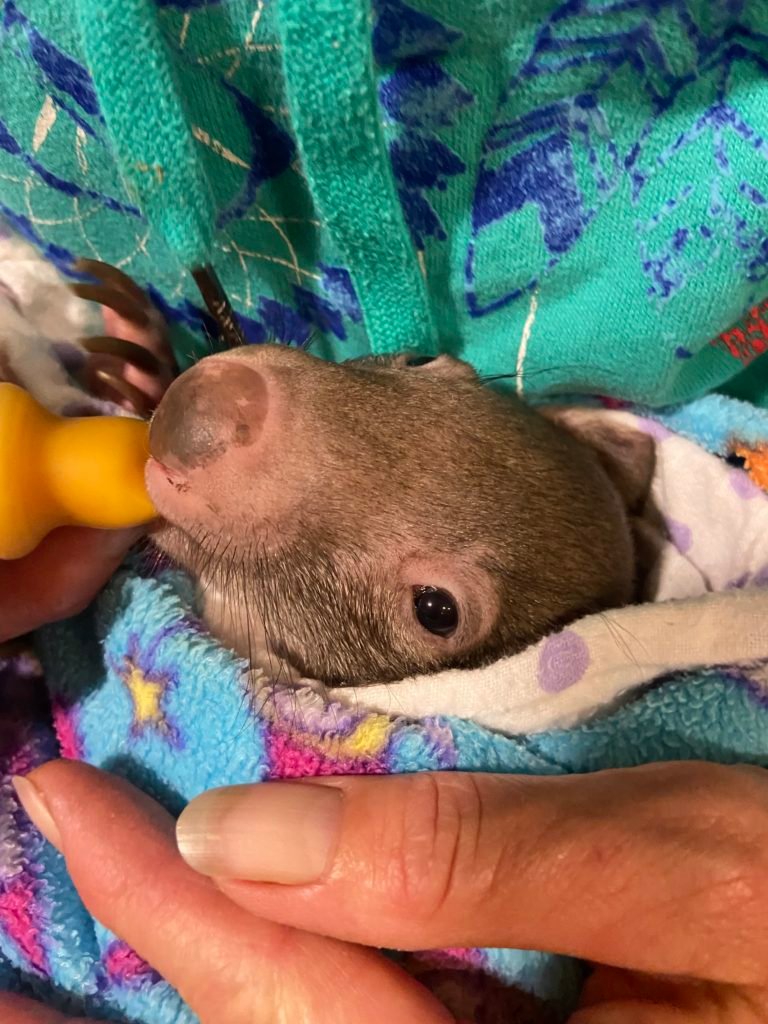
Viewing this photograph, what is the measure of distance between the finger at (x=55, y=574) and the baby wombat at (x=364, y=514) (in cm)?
12

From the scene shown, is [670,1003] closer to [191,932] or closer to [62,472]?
[191,932]

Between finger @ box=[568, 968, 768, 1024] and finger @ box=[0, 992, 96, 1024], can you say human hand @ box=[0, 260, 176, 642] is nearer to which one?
finger @ box=[0, 992, 96, 1024]

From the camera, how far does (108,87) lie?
49.7 inches

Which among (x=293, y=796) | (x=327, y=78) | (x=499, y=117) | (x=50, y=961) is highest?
(x=327, y=78)

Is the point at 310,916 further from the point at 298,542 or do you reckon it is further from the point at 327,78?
the point at 327,78

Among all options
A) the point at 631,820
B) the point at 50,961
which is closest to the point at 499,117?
the point at 631,820

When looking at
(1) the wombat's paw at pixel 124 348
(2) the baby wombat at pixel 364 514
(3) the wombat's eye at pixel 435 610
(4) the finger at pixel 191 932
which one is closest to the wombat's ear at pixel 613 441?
(2) the baby wombat at pixel 364 514

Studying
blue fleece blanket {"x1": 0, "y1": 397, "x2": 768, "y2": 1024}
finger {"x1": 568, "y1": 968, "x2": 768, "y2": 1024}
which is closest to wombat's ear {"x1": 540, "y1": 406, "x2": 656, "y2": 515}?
blue fleece blanket {"x1": 0, "y1": 397, "x2": 768, "y2": 1024}

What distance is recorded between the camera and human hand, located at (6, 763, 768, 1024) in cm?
119

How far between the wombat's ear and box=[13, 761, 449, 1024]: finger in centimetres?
122

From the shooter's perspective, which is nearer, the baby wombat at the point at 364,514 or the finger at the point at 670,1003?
the finger at the point at 670,1003

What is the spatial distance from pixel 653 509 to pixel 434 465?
0.81 m

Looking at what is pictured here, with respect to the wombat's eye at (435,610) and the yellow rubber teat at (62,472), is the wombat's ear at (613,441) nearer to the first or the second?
the wombat's eye at (435,610)

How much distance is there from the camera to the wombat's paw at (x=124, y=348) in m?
1.82
